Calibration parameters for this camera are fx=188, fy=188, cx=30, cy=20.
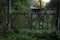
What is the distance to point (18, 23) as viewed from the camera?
9.04m

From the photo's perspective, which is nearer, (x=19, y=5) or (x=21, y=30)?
(x=21, y=30)

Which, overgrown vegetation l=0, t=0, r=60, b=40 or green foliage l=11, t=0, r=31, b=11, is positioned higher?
green foliage l=11, t=0, r=31, b=11

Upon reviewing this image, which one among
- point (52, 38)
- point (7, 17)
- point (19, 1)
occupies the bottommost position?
point (52, 38)

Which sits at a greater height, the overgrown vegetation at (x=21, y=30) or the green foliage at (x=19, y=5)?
the green foliage at (x=19, y=5)

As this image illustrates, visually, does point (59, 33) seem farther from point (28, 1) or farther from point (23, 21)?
point (28, 1)

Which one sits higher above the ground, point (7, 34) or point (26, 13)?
point (26, 13)

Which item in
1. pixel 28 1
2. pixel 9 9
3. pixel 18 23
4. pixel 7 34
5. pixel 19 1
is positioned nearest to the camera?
pixel 7 34

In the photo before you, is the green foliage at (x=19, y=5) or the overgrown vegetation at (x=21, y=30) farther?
the green foliage at (x=19, y=5)

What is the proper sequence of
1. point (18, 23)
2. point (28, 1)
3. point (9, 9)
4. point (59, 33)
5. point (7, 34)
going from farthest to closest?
point (28, 1) → point (9, 9) → point (18, 23) → point (7, 34) → point (59, 33)

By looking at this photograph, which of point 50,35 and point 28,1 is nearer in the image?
point 50,35

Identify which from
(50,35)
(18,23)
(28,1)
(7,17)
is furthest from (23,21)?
(28,1)

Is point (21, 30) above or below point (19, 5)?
below

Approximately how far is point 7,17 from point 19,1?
6.12 ft

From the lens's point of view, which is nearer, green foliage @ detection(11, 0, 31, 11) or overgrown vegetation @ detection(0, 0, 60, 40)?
overgrown vegetation @ detection(0, 0, 60, 40)
